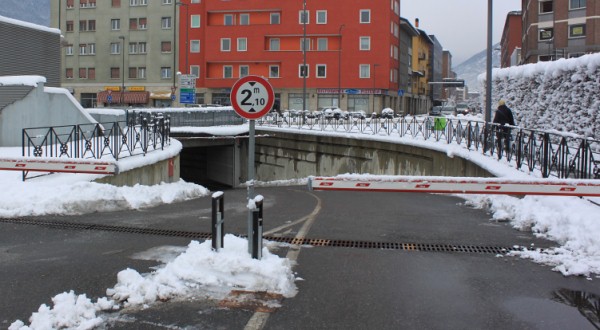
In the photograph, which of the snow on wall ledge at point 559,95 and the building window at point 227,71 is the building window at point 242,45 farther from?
the snow on wall ledge at point 559,95

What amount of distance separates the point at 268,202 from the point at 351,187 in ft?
23.9

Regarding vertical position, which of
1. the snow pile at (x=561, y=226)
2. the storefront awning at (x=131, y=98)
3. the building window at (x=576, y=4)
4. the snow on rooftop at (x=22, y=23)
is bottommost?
the snow pile at (x=561, y=226)

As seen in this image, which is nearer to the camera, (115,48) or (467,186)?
(467,186)

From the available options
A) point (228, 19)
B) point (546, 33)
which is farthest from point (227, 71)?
point (546, 33)

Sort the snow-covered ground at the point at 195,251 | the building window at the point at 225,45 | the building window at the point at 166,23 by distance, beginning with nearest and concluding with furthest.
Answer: the snow-covered ground at the point at 195,251
the building window at the point at 225,45
the building window at the point at 166,23

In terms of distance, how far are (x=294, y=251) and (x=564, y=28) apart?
6292 cm

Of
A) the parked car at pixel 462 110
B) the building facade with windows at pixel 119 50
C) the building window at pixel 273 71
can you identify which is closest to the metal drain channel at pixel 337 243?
the parked car at pixel 462 110

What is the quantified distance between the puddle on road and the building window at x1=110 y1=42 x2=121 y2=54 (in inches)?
3150

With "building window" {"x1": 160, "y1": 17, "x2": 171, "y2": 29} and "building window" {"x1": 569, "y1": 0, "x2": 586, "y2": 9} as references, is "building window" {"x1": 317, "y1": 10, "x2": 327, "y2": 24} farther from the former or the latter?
"building window" {"x1": 569, "y1": 0, "x2": 586, "y2": 9}

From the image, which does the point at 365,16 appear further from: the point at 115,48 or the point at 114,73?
the point at 114,73

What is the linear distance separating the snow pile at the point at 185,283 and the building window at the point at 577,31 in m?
63.4

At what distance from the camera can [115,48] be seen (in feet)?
264

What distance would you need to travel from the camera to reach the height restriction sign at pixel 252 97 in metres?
7.26

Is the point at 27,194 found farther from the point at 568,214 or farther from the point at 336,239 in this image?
the point at 568,214
